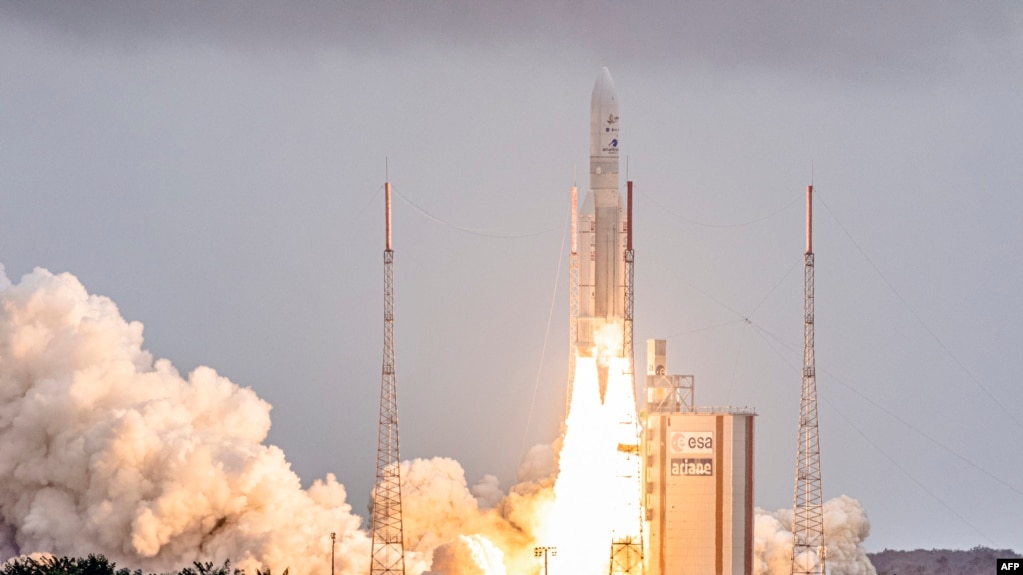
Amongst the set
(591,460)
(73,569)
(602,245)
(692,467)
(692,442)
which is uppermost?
(602,245)

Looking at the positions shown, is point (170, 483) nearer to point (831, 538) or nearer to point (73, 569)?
point (73, 569)

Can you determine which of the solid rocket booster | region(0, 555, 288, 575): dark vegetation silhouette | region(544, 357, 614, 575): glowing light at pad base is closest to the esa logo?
region(544, 357, 614, 575): glowing light at pad base

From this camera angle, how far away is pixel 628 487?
260 ft

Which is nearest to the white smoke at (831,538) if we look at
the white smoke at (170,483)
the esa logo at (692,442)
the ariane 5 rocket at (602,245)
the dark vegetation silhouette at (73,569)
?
the white smoke at (170,483)

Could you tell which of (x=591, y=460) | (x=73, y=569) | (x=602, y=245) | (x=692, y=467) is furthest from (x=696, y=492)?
(x=73, y=569)

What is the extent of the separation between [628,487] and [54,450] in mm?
24882

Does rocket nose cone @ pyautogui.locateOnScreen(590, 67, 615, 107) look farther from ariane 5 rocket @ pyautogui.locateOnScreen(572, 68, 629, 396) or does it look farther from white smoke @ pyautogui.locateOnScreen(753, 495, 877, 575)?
white smoke @ pyautogui.locateOnScreen(753, 495, 877, 575)

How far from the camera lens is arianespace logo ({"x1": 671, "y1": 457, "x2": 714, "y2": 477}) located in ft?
262

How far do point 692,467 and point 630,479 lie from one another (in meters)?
2.69

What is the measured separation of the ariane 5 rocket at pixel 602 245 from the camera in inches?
3282

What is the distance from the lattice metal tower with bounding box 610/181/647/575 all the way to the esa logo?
1.64 m

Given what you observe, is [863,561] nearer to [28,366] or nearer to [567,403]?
[567,403]

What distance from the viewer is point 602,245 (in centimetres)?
8331

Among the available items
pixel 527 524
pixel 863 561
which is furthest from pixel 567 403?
pixel 863 561
